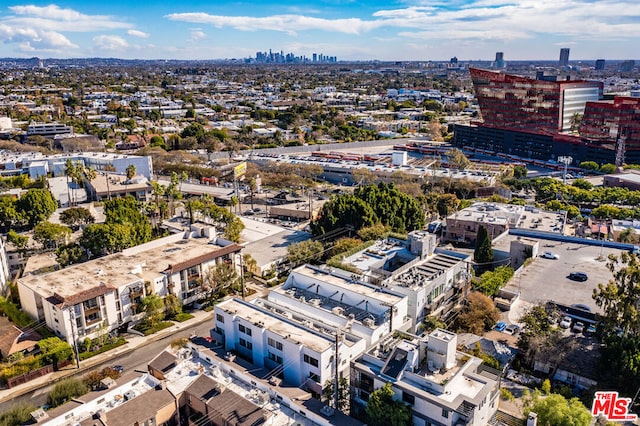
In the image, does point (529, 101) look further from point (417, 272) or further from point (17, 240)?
point (17, 240)

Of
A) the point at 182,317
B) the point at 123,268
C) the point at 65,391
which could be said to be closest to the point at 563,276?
the point at 182,317

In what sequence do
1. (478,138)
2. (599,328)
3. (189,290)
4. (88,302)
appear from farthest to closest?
(478,138) → (189,290) → (88,302) → (599,328)

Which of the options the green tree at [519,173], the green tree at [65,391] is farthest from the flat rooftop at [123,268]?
the green tree at [519,173]

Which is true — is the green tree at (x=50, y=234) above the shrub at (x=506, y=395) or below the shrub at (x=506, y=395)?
above

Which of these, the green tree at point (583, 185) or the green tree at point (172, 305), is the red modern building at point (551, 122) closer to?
the green tree at point (583, 185)

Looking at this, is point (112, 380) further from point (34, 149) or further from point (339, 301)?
point (34, 149)

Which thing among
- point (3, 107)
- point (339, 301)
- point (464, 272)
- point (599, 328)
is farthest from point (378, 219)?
point (3, 107)

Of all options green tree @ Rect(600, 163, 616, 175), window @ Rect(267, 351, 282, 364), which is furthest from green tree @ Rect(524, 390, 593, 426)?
green tree @ Rect(600, 163, 616, 175)
